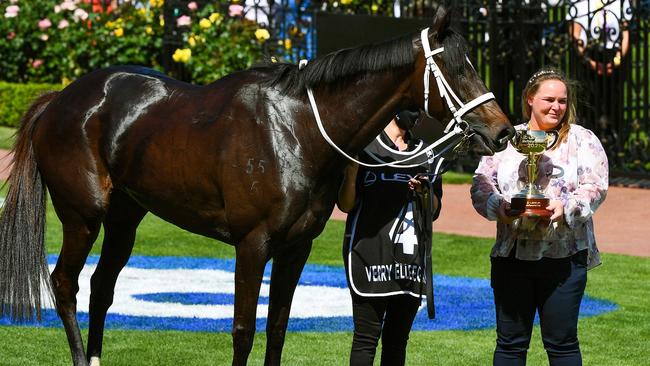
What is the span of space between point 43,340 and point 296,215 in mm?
2580

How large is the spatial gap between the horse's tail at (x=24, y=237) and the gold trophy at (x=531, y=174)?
2.40 m

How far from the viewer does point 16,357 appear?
22.0ft

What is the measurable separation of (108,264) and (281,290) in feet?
3.79

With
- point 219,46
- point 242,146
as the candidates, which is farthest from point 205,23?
point 242,146

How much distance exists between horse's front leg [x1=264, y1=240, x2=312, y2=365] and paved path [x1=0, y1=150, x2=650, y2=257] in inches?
205

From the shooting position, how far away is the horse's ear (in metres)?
4.98

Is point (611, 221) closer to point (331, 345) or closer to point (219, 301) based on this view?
point (219, 301)

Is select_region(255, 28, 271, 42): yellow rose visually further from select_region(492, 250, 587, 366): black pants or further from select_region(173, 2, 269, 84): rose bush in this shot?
select_region(492, 250, 587, 366): black pants

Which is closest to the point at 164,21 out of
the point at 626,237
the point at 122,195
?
the point at 626,237

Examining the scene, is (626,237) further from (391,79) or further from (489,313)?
(391,79)

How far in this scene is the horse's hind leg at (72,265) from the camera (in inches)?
234

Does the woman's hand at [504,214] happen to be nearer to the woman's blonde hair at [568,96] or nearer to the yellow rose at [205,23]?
the woman's blonde hair at [568,96]

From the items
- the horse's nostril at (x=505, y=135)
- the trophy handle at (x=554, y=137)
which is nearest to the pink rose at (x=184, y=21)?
the trophy handle at (x=554, y=137)

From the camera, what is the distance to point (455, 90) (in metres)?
5.00
